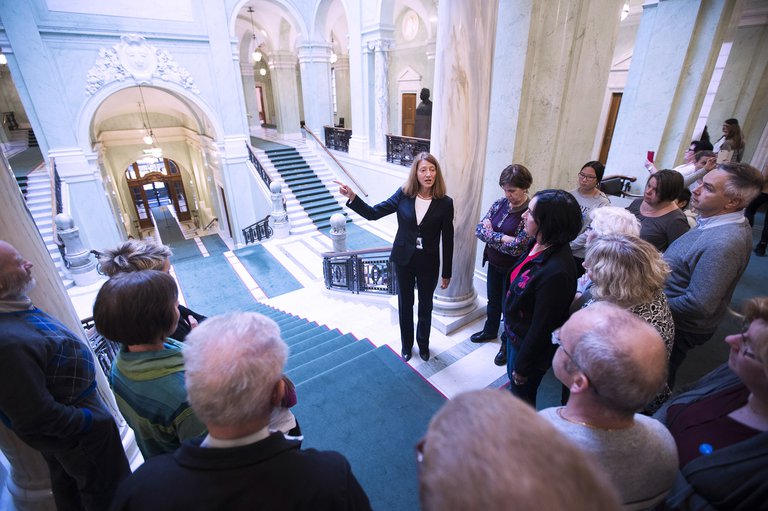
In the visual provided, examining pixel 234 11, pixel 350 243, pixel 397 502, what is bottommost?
pixel 350 243

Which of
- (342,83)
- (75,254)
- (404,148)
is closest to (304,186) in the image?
(404,148)

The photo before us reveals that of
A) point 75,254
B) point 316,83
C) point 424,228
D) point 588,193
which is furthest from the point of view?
point 316,83

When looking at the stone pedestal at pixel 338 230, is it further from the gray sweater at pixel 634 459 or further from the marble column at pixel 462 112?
the gray sweater at pixel 634 459

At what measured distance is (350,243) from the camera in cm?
962

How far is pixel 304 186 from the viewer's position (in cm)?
1225

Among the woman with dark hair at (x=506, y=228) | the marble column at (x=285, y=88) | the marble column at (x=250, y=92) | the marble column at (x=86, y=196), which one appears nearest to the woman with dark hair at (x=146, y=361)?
the woman with dark hair at (x=506, y=228)

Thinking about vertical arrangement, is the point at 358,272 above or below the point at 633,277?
below

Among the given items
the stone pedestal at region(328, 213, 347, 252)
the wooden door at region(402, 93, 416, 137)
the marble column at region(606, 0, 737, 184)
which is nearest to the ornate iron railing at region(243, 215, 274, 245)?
the stone pedestal at region(328, 213, 347, 252)

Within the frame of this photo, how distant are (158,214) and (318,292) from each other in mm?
18340

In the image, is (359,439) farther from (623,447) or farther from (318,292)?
(318,292)

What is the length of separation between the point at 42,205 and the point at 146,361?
1109 cm

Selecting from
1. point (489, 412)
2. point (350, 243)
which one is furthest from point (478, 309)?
point (350, 243)

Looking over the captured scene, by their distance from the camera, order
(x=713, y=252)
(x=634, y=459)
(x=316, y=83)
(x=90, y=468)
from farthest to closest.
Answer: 1. (x=316, y=83)
2. (x=713, y=252)
3. (x=90, y=468)
4. (x=634, y=459)

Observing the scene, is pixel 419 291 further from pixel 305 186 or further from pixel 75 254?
pixel 305 186
